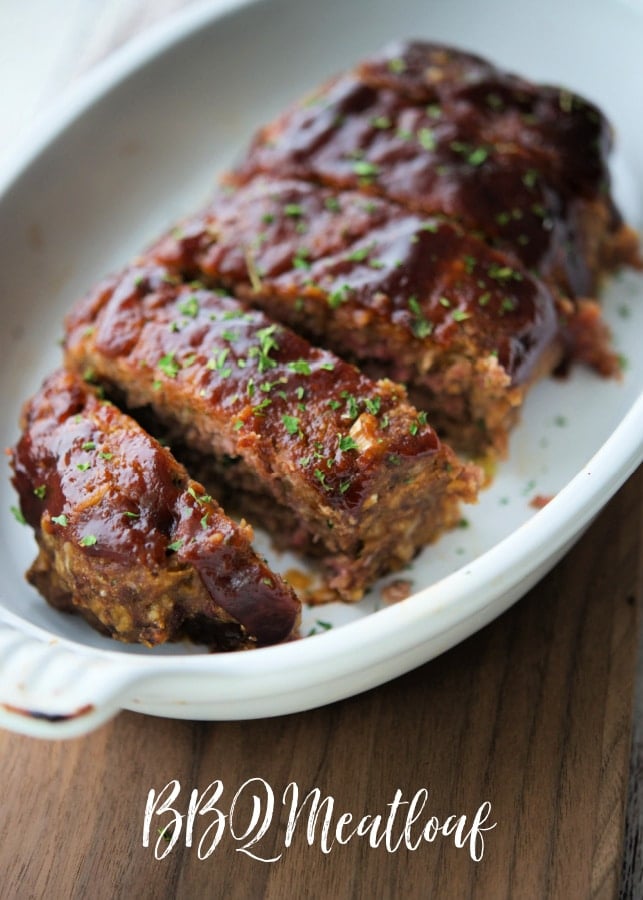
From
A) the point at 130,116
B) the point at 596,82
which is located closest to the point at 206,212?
the point at 130,116

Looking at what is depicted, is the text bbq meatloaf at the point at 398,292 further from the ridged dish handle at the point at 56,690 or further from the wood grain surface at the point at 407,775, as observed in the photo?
the ridged dish handle at the point at 56,690

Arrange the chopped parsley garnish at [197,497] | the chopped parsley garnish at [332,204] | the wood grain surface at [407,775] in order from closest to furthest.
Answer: the wood grain surface at [407,775]
the chopped parsley garnish at [197,497]
the chopped parsley garnish at [332,204]

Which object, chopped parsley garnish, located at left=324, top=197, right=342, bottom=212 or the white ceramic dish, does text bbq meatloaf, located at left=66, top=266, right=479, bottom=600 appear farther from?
chopped parsley garnish, located at left=324, top=197, right=342, bottom=212

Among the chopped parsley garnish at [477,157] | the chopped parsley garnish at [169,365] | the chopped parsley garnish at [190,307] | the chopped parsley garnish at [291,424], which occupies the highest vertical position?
the chopped parsley garnish at [190,307]

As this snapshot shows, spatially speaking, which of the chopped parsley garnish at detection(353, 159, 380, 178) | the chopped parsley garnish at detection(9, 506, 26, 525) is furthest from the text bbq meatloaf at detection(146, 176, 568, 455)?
the chopped parsley garnish at detection(9, 506, 26, 525)

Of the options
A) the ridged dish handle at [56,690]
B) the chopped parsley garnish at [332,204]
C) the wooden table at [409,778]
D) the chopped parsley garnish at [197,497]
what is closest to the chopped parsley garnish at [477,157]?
the chopped parsley garnish at [332,204]

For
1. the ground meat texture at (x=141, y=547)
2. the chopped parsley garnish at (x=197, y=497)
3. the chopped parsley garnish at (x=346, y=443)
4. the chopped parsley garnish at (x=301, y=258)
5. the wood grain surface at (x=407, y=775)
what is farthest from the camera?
the chopped parsley garnish at (x=301, y=258)

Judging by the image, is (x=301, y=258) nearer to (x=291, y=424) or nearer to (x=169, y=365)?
(x=169, y=365)
